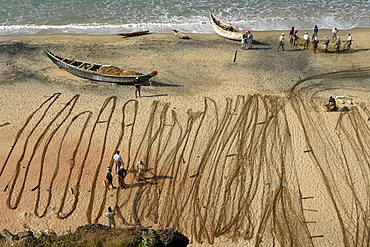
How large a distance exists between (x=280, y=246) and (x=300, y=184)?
4325mm

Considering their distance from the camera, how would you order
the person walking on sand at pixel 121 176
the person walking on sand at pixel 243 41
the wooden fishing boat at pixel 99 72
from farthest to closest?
the person walking on sand at pixel 243 41, the wooden fishing boat at pixel 99 72, the person walking on sand at pixel 121 176

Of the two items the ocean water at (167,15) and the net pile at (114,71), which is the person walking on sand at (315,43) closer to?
the ocean water at (167,15)

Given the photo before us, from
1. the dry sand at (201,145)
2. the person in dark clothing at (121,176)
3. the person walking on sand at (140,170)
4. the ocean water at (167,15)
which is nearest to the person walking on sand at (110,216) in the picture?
the dry sand at (201,145)

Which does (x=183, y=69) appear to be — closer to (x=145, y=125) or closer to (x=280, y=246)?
(x=145, y=125)

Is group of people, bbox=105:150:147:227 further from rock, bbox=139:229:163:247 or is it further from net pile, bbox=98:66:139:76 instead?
net pile, bbox=98:66:139:76

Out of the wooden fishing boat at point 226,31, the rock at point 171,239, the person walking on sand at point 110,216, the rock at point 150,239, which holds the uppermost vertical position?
the wooden fishing boat at point 226,31

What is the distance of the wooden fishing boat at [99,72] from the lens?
28.1 m

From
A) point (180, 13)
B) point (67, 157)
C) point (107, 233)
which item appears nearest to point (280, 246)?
point (107, 233)

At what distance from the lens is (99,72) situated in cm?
2900

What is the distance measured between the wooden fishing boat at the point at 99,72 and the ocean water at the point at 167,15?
10.6m

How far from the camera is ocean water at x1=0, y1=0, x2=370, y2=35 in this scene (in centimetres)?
4122

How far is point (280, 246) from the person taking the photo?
16828mm

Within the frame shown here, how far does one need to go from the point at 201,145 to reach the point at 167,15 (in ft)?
A: 86.0

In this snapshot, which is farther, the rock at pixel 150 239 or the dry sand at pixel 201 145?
the dry sand at pixel 201 145
